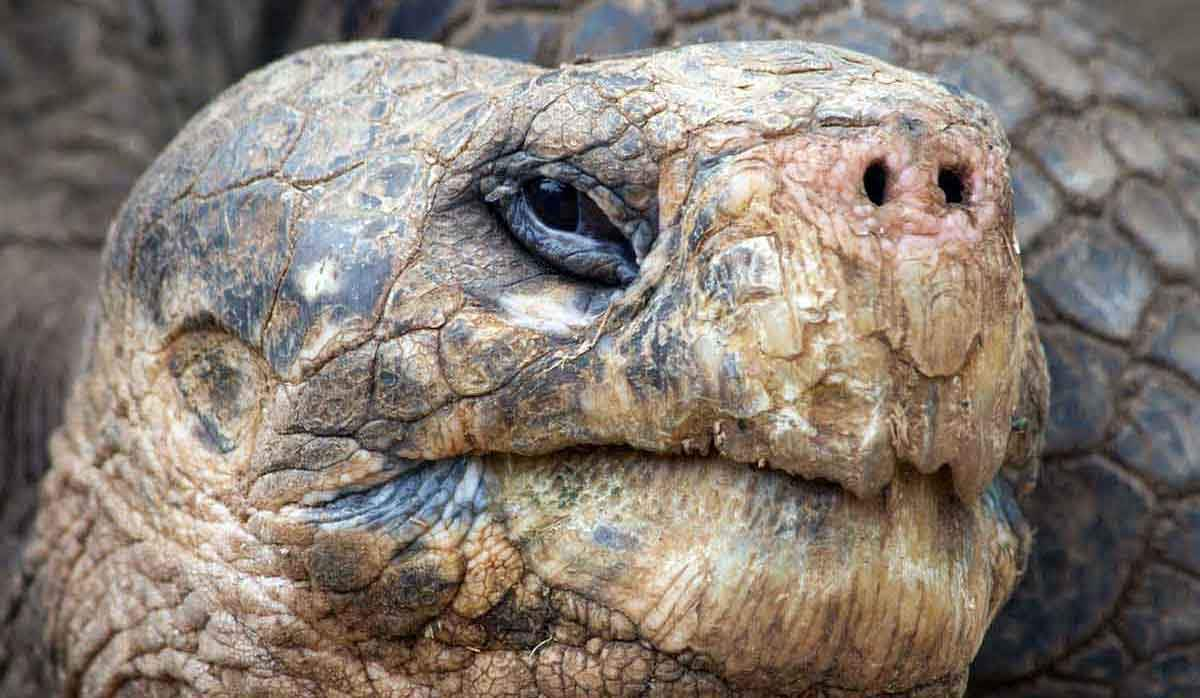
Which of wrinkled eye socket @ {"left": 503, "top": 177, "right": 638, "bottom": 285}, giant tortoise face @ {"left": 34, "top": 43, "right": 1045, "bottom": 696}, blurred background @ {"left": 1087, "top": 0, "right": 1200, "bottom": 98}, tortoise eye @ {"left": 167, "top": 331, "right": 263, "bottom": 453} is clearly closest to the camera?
giant tortoise face @ {"left": 34, "top": 43, "right": 1045, "bottom": 696}

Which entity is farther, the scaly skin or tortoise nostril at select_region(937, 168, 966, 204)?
the scaly skin

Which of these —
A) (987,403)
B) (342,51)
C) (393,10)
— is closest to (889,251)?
(987,403)

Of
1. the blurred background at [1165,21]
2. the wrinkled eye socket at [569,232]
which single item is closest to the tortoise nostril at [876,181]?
the wrinkled eye socket at [569,232]

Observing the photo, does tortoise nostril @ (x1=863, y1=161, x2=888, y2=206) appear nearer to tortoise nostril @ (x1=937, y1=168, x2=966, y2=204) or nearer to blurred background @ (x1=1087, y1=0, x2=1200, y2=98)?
tortoise nostril @ (x1=937, y1=168, x2=966, y2=204)

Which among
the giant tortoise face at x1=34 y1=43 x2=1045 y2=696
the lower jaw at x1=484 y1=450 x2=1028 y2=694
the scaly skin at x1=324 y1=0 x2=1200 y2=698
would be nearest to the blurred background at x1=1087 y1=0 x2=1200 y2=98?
the scaly skin at x1=324 y1=0 x2=1200 y2=698

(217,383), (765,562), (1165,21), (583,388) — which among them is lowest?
(765,562)

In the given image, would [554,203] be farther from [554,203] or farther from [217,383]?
[217,383]

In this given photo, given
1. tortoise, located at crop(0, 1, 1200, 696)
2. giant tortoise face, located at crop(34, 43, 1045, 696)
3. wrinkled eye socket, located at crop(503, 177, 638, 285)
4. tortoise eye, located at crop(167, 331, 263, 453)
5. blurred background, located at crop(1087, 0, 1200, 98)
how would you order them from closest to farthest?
giant tortoise face, located at crop(34, 43, 1045, 696), wrinkled eye socket, located at crop(503, 177, 638, 285), tortoise eye, located at crop(167, 331, 263, 453), tortoise, located at crop(0, 1, 1200, 696), blurred background, located at crop(1087, 0, 1200, 98)

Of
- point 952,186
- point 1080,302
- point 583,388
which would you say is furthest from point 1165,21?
point 583,388
